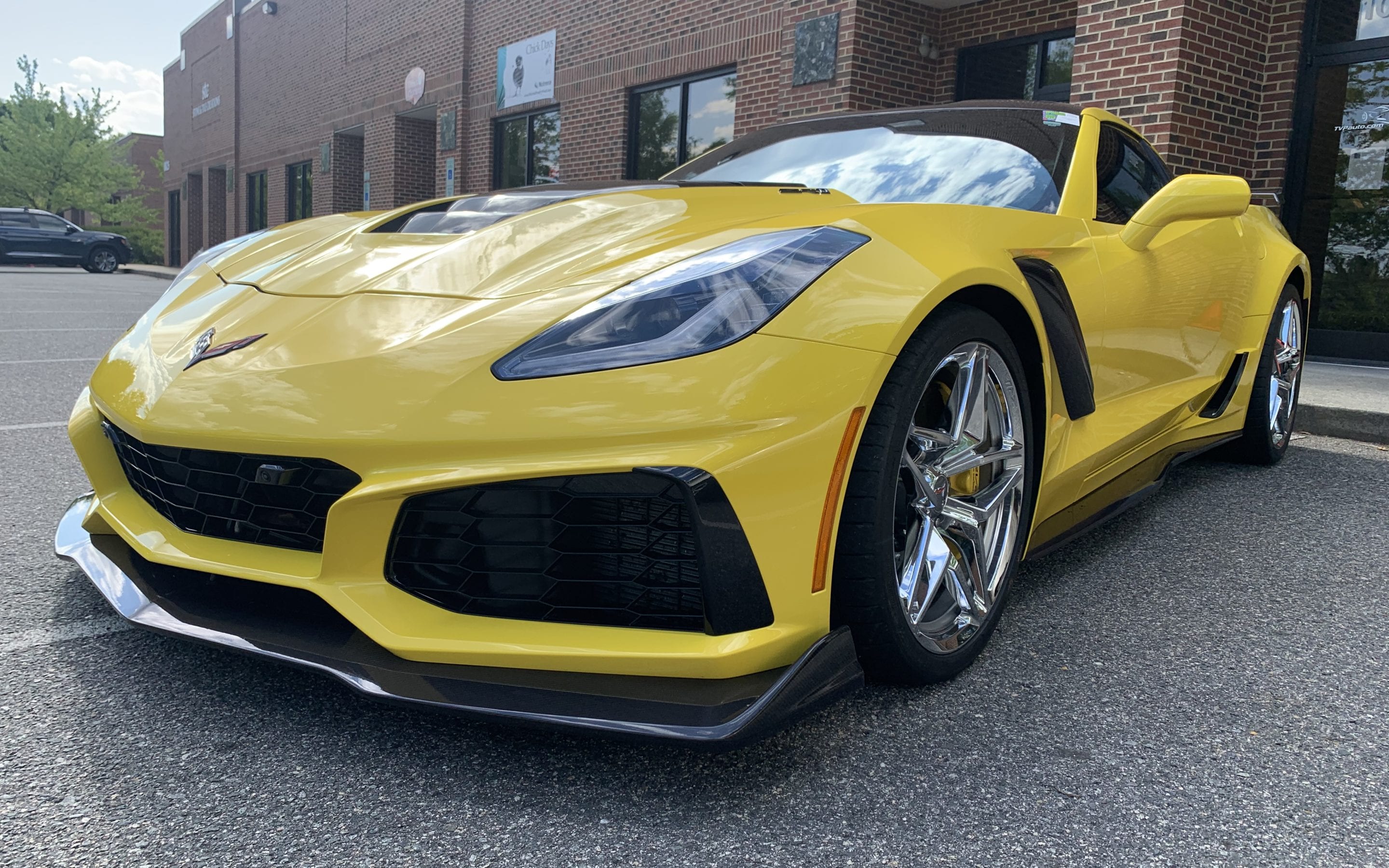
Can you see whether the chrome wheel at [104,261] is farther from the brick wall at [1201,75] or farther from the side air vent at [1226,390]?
the side air vent at [1226,390]

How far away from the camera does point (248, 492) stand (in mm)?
1703

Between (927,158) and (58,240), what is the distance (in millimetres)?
27952

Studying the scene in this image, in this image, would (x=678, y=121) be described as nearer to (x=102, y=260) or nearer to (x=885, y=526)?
(x=885, y=526)

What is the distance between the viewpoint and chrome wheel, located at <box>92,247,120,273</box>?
1009 inches

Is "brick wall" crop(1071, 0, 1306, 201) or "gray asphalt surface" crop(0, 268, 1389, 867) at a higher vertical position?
"brick wall" crop(1071, 0, 1306, 201)

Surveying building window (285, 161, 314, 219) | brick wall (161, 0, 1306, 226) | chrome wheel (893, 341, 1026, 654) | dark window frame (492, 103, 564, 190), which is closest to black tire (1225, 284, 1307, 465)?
chrome wheel (893, 341, 1026, 654)

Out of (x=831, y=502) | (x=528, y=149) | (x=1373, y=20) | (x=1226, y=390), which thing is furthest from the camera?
(x=528, y=149)

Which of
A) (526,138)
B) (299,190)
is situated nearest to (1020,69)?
(526,138)

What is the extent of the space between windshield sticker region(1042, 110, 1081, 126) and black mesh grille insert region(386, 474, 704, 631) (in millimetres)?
2054

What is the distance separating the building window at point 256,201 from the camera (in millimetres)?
25109

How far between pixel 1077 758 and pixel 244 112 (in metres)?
28.1

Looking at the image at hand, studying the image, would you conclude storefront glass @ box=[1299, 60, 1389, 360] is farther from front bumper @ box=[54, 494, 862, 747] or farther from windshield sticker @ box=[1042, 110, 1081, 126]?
front bumper @ box=[54, 494, 862, 747]

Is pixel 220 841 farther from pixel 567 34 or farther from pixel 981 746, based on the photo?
pixel 567 34

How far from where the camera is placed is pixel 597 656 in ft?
5.00
